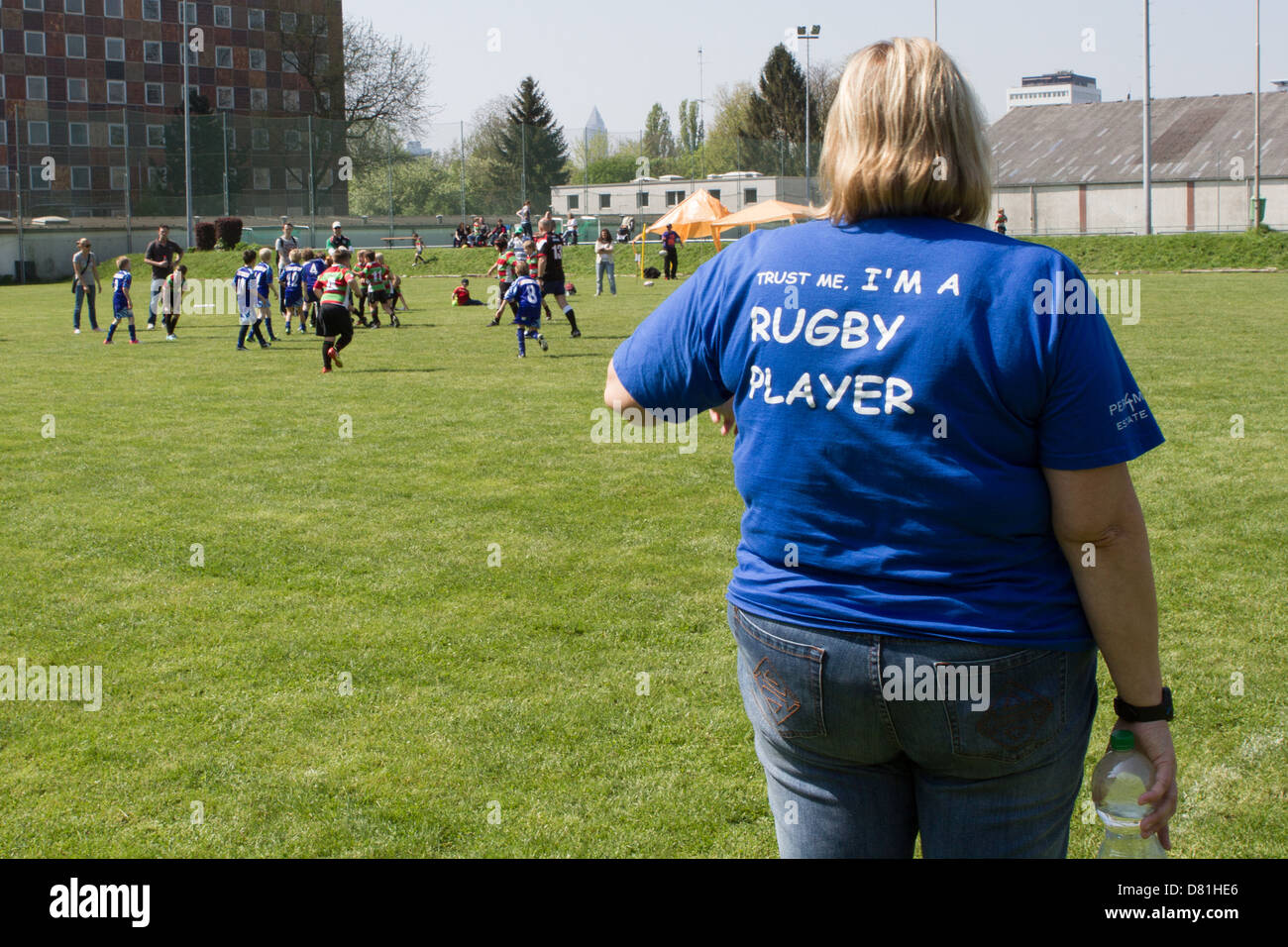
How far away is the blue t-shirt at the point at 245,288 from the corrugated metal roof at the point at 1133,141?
56891 mm

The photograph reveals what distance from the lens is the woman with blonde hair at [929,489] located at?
204cm

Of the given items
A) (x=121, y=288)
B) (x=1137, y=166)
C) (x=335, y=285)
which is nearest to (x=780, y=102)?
(x=1137, y=166)

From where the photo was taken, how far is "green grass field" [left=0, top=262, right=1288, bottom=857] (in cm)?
450

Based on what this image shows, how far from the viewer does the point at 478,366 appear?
18.6 meters

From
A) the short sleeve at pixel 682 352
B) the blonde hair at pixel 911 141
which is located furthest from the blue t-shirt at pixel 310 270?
the blonde hair at pixel 911 141

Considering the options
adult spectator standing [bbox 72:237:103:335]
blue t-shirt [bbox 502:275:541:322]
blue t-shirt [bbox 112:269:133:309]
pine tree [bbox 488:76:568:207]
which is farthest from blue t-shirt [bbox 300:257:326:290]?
pine tree [bbox 488:76:568:207]

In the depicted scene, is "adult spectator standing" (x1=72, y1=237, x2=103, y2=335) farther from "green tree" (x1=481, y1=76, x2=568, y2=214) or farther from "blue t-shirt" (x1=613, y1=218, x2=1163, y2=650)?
"green tree" (x1=481, y1=76, x2=568, y2=214)

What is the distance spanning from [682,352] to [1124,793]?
1177 millimetres

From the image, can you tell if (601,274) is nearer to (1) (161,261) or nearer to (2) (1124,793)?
(1) (161,261)

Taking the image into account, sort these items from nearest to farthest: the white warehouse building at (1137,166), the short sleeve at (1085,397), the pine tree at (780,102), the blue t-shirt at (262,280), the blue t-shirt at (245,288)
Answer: the short sleeve at (1085,397) < the blue t-shirt at (245,288) < the blue t-shirt at (262,280) < the white warehouse building at (1137,166) < the pine tree at (780,102)

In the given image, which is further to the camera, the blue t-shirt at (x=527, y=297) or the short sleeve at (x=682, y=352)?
the blue t-shirt at (x=527, y=297)

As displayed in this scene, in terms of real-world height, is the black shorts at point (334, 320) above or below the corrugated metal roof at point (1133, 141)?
below

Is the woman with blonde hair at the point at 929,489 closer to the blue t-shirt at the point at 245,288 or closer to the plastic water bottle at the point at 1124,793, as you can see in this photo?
the plastic water bottle at the point at 1124,793
